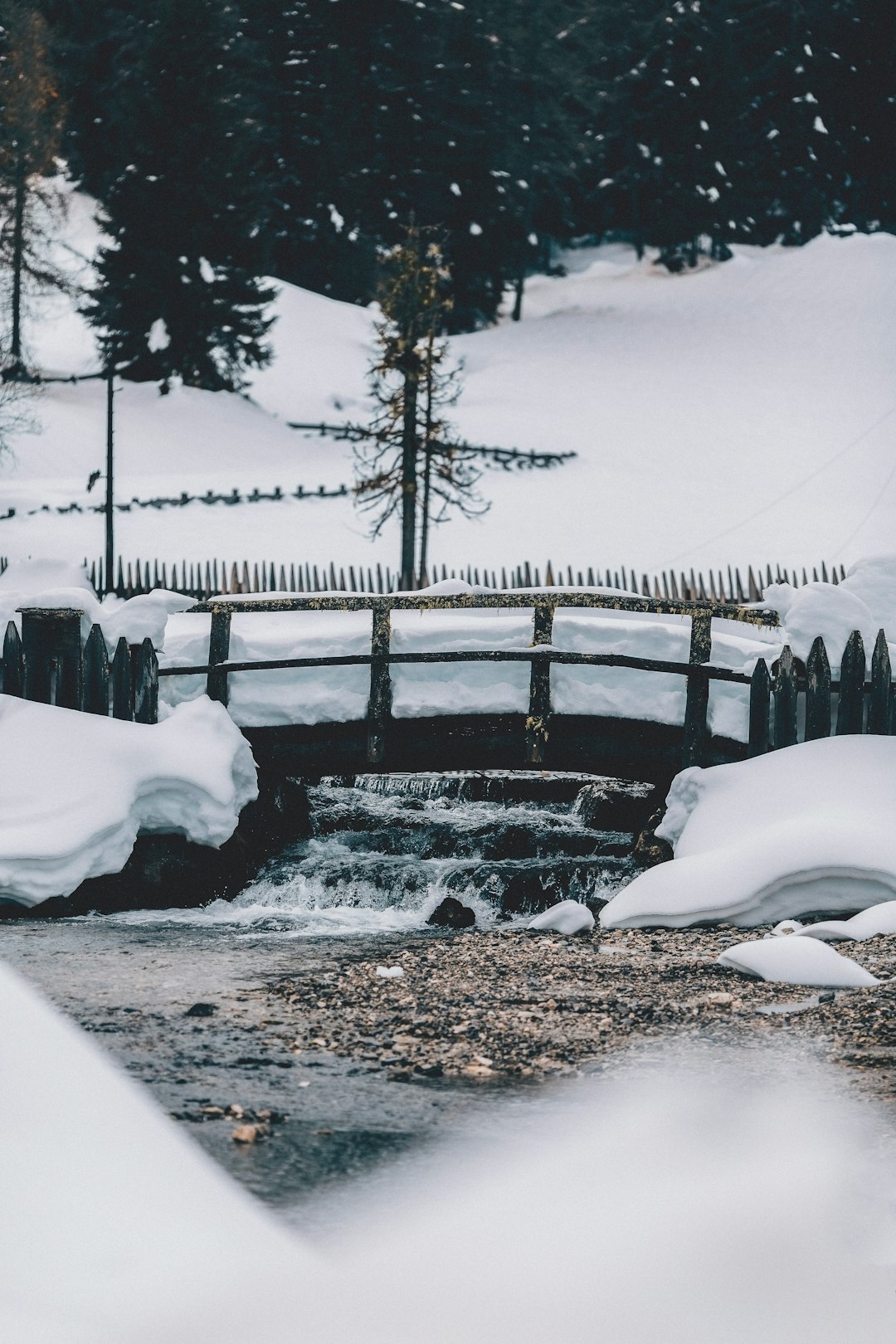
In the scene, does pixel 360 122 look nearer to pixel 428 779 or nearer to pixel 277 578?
pixel 277 578

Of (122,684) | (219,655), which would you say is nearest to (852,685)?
(219,655)

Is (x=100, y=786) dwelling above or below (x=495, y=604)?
below

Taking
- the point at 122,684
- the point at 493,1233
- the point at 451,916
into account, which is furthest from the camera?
the point at 122,684

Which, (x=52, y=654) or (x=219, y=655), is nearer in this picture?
(x=52, y=654)

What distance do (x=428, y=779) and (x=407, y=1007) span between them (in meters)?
7.81

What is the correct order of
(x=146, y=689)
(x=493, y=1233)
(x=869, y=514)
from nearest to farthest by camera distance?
(x=493, y=1233), (x=146, y=689), (x=869, y=514)

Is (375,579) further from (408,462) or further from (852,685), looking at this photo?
(852,685)

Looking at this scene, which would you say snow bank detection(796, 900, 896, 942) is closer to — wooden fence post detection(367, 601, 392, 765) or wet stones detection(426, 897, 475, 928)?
wet stones detection(426, 897, 475, 928)

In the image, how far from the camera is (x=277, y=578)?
3272 centimetres

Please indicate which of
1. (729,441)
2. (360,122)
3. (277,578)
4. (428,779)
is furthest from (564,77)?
(428,779)

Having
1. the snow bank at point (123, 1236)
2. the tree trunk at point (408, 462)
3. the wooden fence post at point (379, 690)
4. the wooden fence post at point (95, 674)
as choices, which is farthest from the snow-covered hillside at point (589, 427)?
the snow bank at point (123, 1236)

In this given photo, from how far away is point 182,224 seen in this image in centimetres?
4719

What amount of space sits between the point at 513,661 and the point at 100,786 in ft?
13.1

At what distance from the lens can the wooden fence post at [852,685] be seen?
11.8 metres
